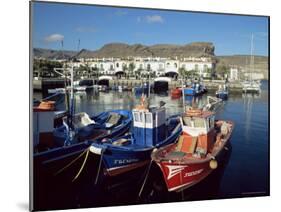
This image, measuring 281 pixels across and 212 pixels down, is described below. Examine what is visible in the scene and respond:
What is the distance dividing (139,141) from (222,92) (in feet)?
2.97

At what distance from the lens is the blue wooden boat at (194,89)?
12.9ft

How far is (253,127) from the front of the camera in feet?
13.3

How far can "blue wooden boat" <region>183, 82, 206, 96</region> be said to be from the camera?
12.9 feet

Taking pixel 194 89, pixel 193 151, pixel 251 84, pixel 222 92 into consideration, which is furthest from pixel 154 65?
pixel 251 84

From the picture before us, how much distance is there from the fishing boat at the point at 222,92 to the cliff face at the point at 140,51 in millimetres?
312

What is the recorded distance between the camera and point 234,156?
401cm

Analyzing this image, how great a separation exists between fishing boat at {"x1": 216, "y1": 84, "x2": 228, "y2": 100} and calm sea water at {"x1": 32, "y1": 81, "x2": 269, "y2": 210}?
6cm

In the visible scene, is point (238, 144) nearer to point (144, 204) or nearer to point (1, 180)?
point (144, 204)

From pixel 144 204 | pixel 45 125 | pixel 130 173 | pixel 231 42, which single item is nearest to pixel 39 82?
pixel 45 125

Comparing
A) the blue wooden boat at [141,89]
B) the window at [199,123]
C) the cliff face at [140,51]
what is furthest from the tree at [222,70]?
the blue wooden boat at [141,89]

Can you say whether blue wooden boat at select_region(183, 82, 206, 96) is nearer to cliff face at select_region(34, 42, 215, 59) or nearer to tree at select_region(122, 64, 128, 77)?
cliff face at select_region(34, 42, 215, 59)

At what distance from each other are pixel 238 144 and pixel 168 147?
0.68m

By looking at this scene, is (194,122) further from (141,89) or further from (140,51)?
(140,51)

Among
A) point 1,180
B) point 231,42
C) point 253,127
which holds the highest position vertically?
point 231,42
